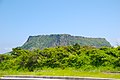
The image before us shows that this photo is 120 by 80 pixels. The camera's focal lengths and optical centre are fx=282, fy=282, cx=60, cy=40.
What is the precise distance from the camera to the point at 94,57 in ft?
79.6

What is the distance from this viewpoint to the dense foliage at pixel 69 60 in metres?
23.2

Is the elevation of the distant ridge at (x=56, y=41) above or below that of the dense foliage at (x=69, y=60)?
above

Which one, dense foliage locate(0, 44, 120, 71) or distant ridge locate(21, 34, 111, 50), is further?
distant ridge locate(21, 34, 111, 50)

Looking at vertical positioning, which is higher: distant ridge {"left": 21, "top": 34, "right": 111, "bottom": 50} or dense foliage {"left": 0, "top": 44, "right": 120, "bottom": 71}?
distant ridge {"left": 21, "top": 34, "right": 111, "bottom": 50}

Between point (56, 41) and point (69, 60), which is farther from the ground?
point (56, 41)

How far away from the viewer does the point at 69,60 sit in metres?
24.8

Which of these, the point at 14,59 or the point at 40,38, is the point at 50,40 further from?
the point at 14,59

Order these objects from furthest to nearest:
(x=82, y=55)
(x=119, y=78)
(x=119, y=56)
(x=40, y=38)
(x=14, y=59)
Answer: (x=40, y=38), (x=14, y=59), (x=82, y=55), (x=119, y=56), (x=119, y=78)

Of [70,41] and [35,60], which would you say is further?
[70,41]

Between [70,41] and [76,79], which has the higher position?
[70,41]

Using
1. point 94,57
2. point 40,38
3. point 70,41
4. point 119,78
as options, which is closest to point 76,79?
point 119,78

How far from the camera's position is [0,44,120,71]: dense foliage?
76.3 feet

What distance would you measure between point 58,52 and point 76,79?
29.2ft

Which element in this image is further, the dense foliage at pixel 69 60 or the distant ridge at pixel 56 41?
the distant ridge at pixel 56 41
